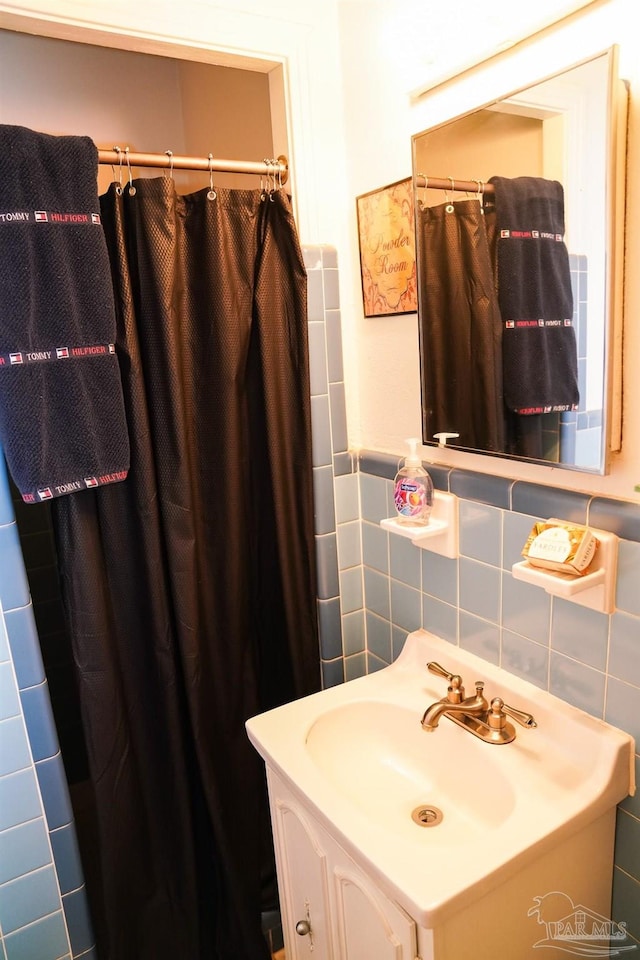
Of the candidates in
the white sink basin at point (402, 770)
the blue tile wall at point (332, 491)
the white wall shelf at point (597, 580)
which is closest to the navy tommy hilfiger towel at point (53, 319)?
the blue tile wall at point (332, 491)

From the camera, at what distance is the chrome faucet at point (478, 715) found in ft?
3.75

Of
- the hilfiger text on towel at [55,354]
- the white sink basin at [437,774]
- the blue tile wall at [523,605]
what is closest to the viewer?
the white sink basin at [437,774]

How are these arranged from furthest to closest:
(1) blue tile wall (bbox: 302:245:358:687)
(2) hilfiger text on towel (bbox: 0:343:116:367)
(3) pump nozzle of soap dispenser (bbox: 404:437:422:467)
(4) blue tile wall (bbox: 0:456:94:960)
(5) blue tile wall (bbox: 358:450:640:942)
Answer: (1) blue tile wall (bbox: 302:245:358:687) < (3) pump nozzle of soap dispenser (bbox: 404:437:422:467) < (4) blue tile wall (bbox: 0:456:94:960) < (2) hilfiger text on towel (bbox: 0:343:116:367) < (5) blue tile wall (bbox: 358:450:640:942)

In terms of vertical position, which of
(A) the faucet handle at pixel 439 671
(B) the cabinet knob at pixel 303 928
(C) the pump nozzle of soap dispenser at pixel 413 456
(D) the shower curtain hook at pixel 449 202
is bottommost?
(B) the cabinet knob at pixel 303 928

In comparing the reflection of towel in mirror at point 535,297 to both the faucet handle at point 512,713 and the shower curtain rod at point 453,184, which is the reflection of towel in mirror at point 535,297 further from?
the faucet handle at point 512,713

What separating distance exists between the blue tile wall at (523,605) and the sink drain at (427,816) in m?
0.29

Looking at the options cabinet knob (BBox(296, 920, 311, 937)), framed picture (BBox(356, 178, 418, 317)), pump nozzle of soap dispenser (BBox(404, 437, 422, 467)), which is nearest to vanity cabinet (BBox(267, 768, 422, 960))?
cabinet knob (BBox(296, 920, 311, 937))

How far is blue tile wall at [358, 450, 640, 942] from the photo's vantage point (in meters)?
1.00

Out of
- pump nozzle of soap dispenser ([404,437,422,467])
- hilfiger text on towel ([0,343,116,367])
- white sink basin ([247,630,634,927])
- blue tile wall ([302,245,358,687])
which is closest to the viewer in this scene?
white sink basin ([247,630,634,927])

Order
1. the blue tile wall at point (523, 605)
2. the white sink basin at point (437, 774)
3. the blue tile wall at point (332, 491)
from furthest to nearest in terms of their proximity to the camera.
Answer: the blue tile wall at point (332, 491) → the blue tile wall at point (523, 605) → the white sink basin at point (437, 774)

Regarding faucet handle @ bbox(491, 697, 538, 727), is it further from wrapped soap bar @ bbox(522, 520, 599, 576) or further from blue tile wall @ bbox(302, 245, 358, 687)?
blue tile wall @ bbox(302, 245, 358, 687)

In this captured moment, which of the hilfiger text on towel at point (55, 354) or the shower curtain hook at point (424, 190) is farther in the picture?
the shower curtain hook at point (424, 190)

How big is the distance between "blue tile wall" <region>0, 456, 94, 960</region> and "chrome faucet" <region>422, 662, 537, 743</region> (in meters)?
0.75

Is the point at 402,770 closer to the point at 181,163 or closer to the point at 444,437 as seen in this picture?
the point at 444,437
